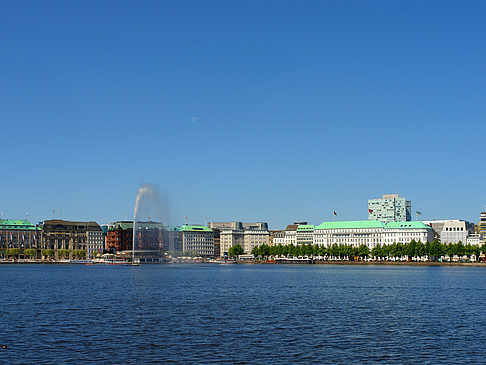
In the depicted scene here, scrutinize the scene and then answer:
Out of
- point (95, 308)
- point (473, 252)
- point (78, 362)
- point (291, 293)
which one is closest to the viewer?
point (78, 362)

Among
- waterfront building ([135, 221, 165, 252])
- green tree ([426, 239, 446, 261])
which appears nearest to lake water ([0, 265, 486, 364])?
waterfront building ([135, 221, 165, 252])

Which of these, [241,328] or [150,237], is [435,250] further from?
[241,328]

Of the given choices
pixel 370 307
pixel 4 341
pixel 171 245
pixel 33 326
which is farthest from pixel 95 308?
pixel 171 245

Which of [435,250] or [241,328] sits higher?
[241,328]

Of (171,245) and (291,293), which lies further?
(171,245)

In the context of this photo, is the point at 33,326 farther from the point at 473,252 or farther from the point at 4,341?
the point at 473,252

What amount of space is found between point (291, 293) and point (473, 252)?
13323 centimetres

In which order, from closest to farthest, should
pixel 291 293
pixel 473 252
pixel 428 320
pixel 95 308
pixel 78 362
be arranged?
pixel 78 362
pixel 428 320
pixel 95 308
pixel 291 293
pixel 473 252

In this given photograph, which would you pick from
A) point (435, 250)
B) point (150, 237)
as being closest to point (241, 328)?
point (150, 237)

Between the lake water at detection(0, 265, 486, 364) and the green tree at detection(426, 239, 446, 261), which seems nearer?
the lake water at detection(0, 265, 486, 364)

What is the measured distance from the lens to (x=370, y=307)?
169 feet

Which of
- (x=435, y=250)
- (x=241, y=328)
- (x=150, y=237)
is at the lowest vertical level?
(x=435, y=250)

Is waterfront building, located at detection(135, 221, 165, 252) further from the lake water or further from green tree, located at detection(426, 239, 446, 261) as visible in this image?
the lake water

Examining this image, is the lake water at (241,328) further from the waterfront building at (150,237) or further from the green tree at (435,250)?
the green tree at (435,250)
